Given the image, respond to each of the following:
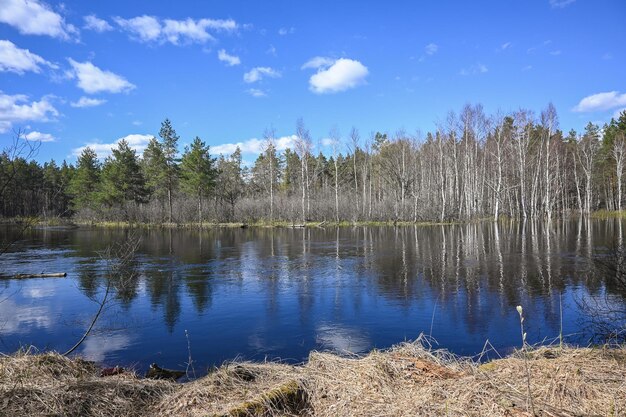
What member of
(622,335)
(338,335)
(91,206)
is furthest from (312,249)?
(91,206)

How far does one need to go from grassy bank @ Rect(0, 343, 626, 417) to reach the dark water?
363 cm

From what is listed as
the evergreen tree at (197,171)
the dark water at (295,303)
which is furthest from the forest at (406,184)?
the dark water at (295,303)

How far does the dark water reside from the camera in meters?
10.3

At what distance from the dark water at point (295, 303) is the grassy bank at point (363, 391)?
363 centimetres

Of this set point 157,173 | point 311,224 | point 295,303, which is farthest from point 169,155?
point 295,303

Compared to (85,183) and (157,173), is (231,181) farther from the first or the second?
(85,183)

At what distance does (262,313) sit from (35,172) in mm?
88906

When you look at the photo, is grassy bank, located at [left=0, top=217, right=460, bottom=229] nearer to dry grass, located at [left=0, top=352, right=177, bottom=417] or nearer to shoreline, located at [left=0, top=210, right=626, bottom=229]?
shoreline, located at [left=0, top=210, right=626, bottom=229]

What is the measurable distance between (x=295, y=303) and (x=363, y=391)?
9.55 meters

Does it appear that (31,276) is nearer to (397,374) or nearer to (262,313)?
(262,313)

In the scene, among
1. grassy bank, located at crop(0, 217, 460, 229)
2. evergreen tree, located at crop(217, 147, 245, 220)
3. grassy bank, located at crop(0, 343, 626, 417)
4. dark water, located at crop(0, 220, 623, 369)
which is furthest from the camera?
evergreen tree, located at crop(217, 147, 245, 220)

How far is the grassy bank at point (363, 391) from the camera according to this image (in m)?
4.11

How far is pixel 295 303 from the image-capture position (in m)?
14.2

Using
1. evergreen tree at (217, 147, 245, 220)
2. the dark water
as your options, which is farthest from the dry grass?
evergreen tree at (217, 147, 245, 220)
